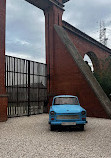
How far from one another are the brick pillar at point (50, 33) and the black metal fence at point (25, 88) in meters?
0.43

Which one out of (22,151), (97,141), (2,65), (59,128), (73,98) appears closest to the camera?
(22,151)

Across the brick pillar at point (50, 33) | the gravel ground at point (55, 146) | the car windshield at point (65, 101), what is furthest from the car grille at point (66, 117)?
the brick pillar at point (50, 33)

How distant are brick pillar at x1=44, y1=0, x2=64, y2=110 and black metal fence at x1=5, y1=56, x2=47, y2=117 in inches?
17.0

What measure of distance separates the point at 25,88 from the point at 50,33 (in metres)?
5.30

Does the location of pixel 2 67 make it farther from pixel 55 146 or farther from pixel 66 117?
pixel 55 146

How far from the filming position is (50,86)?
13875 mm

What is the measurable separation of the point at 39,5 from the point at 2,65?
24.2 ft

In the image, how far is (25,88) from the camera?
479 inches

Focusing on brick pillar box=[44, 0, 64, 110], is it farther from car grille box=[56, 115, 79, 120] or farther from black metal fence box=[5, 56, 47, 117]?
car grille box=[56, 115, 79, 120]

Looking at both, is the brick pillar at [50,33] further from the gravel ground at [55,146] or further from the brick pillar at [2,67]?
the gravel ground at [55,146]

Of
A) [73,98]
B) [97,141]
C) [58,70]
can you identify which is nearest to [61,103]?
[73,98]

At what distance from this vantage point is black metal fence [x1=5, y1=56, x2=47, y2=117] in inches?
436

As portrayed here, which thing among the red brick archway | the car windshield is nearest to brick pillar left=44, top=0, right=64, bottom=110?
the red brick archway

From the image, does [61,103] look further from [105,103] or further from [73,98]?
[105,103]
